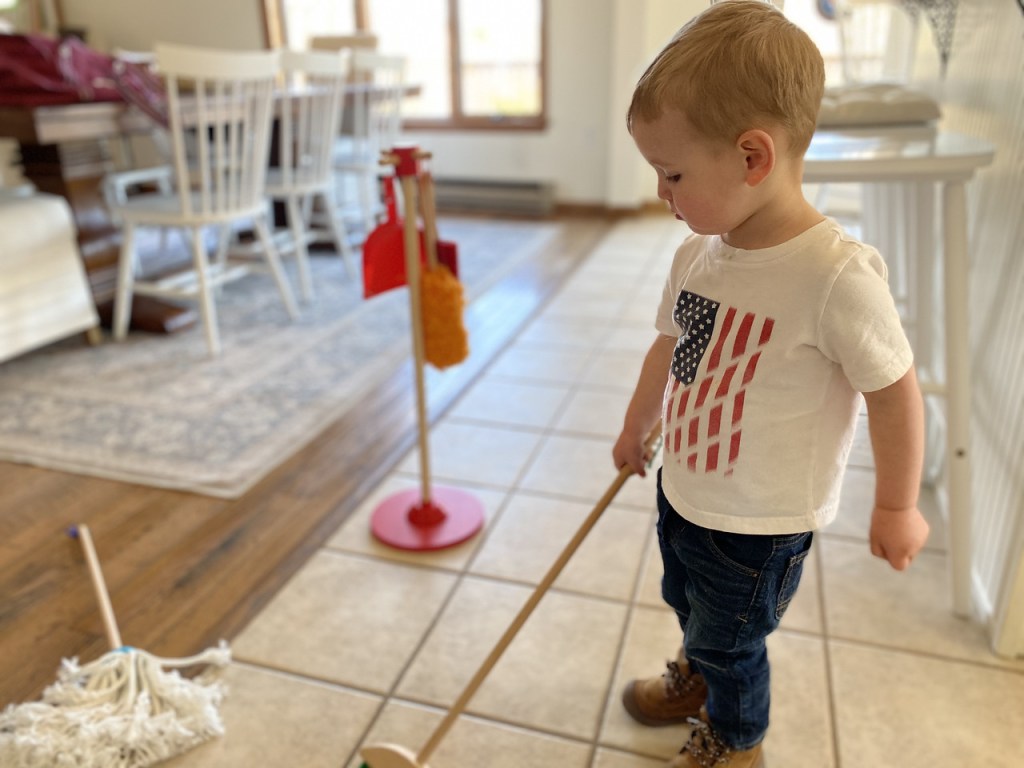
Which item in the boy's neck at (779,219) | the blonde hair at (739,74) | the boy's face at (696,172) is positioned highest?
the blonde hair at (739,74)

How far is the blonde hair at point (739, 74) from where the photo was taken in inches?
25.5

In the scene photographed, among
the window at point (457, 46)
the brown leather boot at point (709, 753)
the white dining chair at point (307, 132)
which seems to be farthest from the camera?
the window at point (457, 46)

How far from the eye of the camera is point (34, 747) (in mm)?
1050

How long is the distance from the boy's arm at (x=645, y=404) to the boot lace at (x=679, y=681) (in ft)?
1.02

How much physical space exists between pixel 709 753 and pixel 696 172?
2.40ft

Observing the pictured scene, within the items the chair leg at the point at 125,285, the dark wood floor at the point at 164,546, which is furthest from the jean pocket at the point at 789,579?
the chair leg at the point at 125,285

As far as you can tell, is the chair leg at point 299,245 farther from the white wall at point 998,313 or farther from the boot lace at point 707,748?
the boot lace at point 707,748

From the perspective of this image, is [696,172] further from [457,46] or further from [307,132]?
[457,46]

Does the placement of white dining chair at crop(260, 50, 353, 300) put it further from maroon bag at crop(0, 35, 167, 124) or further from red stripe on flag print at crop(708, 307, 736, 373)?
red stripe on flag print at crop(708, 307, 736, 373)

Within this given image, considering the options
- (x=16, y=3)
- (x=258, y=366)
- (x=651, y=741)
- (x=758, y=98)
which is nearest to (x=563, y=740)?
(x=651, y=741)

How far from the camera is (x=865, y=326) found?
0.71 metres

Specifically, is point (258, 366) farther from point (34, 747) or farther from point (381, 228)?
point (34, 747)

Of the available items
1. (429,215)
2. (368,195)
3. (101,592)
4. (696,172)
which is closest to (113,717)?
(101,592)

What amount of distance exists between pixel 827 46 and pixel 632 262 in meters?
1.81
